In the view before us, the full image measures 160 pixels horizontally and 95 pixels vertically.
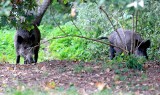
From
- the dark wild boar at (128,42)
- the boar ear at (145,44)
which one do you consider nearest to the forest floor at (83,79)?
the dark wild boar at (128,42)

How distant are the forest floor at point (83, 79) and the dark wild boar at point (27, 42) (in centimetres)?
230

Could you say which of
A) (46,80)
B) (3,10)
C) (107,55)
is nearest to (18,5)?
(46,80)

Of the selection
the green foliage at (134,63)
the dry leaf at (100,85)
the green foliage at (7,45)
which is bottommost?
the dry leaf at (100,85)

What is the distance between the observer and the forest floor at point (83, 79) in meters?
7.84

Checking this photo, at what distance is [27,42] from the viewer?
13555mm

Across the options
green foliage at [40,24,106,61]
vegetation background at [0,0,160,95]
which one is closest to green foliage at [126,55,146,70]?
vegetation background at [0,0,160,95]

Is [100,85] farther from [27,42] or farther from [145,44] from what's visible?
[27,42]

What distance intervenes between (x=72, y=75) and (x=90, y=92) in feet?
6.74

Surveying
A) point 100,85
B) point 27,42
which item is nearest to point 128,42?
point 27,42

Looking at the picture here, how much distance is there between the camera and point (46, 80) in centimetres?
893

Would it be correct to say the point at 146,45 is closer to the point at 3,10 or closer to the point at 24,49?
the point at 24,49

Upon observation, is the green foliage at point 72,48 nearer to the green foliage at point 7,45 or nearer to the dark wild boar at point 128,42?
the green foliage at point 7,45

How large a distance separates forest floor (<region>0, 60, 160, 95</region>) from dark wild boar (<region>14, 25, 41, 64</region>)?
90.7 inches

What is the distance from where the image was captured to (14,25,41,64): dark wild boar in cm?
1341
